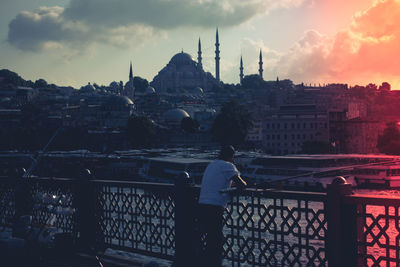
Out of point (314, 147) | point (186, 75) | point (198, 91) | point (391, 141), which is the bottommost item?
point (314, 147)

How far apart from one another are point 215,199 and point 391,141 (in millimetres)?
52304

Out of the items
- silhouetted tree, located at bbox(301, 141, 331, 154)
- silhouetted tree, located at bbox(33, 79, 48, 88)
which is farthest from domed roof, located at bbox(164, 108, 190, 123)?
silhouetted tree, located at bbox(33, 79, 48, 88)

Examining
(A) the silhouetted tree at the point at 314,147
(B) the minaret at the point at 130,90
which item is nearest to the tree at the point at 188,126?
(A) the silhouetted tree at the point at 314,147

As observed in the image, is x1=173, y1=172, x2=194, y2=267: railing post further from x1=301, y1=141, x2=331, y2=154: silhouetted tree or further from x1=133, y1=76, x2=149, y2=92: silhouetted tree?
x1=133, y1=76, x2=149, y2=92: silhouetted tree

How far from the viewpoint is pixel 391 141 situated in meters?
53.9

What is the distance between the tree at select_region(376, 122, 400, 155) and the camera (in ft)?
172

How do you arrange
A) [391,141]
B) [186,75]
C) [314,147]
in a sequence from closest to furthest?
1. [391,141]
2. [314,147]
3. [186,75]

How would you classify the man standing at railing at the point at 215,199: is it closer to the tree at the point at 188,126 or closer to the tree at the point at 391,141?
the tree at the point at 391,141

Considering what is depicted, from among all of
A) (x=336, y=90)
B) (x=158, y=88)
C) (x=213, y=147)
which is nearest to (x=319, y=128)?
(x=213, y=147)

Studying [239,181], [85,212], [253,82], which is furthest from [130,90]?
[239,181]

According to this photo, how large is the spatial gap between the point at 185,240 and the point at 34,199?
10.0 feet

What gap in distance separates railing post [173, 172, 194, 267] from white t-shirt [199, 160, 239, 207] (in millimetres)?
432

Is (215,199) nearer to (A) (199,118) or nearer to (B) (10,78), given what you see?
(A) (199,118)

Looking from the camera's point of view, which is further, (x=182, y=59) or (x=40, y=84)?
(x=182, y=59)
